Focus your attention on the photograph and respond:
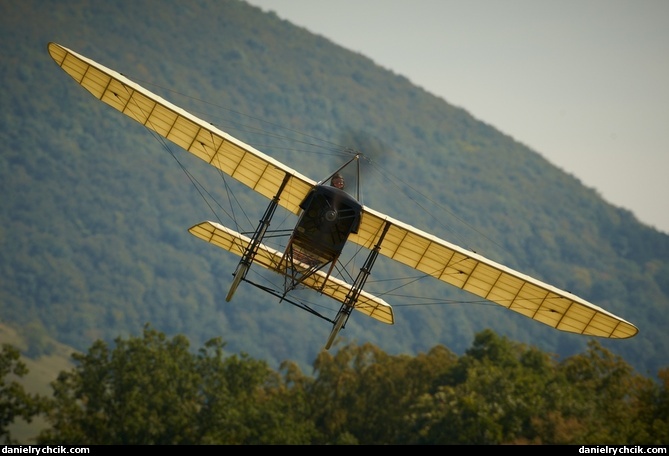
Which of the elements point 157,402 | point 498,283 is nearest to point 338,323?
point 498,283

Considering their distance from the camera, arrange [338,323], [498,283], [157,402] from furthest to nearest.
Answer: [157,402] < [498,283] < [338,323]

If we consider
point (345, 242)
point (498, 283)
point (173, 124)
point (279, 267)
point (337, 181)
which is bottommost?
point (279, 267)

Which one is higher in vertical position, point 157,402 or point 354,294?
point 354,294

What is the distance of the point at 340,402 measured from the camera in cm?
7431

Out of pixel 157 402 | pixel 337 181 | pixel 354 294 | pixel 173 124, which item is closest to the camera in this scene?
pixel 337 181

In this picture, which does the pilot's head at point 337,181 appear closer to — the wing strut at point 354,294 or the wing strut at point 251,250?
the wing strut at point 251,250

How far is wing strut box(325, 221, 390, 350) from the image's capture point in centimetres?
2608

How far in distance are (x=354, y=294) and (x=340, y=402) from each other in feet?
160

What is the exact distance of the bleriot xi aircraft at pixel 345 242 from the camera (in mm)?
27828

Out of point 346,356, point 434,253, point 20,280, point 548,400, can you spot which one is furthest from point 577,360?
point 20,280

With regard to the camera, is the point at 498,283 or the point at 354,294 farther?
the point at 498,283

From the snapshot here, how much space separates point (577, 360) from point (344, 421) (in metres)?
21.6

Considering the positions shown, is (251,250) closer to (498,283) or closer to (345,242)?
(345,242)

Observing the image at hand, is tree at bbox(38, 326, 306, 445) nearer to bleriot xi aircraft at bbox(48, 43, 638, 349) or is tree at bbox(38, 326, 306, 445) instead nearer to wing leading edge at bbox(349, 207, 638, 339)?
bleriot xi aircraft at bbox(48, 43, 638, 349)
